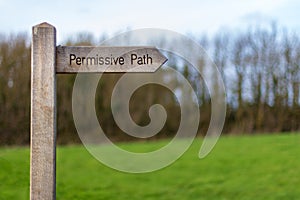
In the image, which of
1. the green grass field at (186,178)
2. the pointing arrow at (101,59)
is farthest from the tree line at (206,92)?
the pointing arrow at (101,59)

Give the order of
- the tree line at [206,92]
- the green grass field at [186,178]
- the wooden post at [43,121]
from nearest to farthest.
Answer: the wooden post at [43,121]
the green grass field at [186,178]
the tree line at [206,92]

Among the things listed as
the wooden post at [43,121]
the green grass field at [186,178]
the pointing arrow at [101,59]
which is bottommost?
the green grass field at [186,178]

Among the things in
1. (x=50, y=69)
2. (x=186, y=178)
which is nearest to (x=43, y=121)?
(x=50, y=69)

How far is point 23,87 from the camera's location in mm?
21000

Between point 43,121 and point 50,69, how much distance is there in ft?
1.23

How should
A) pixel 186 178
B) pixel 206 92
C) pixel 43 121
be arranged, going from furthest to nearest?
pixel 206 92
pixel 186 178
pixel 43 121

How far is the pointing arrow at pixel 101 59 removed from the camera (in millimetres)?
3672

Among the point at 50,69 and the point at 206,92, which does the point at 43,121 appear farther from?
the point at 206,92

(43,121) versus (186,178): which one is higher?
(43,121)

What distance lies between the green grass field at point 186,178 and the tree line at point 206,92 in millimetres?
4498

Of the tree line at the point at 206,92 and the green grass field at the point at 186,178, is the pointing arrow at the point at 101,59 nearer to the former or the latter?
the green grass field at the point at 186,178

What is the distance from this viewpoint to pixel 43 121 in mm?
3588

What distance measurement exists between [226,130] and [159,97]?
11.6 ft

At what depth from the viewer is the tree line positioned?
1983cm
